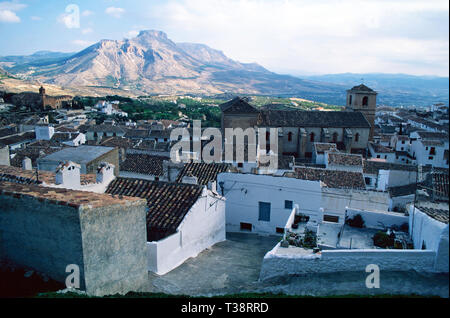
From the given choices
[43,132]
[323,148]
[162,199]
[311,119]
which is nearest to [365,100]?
[311,119]

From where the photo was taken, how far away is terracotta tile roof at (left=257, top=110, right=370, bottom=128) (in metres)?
39.9

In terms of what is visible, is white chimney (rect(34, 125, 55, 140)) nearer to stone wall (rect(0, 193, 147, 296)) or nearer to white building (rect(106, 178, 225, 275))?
white building (rect(106, 178, 225, 275))

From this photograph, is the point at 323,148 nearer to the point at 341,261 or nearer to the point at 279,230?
the point at 279,230

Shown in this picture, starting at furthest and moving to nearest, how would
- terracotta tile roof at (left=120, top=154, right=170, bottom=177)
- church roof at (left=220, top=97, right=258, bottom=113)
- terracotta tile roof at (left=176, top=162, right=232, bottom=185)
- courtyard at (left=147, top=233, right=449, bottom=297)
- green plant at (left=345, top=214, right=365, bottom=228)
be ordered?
church roof at (left=220, top=97, right=258, bottom=113)
terracotta tile roof at (left=120, top=154, right=170, bottom=177)
terracotta tile roof at (left=176, top=162, right=232, bottom=185)
green plant at (left=345, top=214, right=365, bottom=228)
courtyard at (left=147, top=233, right=449, bottom=297)

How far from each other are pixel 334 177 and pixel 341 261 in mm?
14700

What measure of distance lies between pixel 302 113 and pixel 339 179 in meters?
20.4

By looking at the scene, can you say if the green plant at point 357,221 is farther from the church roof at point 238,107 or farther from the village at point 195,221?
the church roof at point 238,107

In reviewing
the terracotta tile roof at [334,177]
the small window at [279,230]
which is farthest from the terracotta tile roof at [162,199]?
the terracotta tile roof at [334,177]

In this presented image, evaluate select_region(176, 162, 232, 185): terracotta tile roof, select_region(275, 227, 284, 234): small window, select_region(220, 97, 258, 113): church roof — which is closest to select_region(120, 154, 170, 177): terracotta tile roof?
select_region(176, 162, 232, 185): terracotta tile roof

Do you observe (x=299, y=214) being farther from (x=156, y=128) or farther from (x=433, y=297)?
(x=156, y=128)

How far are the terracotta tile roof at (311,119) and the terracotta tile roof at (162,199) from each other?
2754 centimetres

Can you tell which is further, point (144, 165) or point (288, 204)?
point (144, 165)

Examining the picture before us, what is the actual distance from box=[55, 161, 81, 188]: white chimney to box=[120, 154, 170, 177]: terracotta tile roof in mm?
12486

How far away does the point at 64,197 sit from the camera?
7238 millimetres
